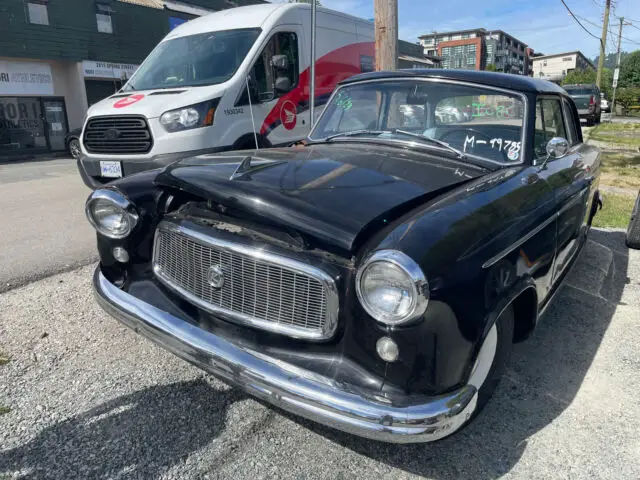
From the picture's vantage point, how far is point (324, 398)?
1.85 metres

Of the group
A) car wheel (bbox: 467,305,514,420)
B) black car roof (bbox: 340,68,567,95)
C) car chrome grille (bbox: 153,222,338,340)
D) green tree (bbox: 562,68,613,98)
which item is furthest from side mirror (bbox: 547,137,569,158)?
green tree (bbox: 562,68,613,98)

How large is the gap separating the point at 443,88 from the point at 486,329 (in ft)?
6.40

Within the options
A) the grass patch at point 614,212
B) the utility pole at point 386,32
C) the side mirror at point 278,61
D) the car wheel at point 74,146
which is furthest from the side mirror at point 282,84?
the car wheel at point 74,146

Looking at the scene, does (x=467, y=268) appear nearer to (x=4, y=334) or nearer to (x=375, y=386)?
(x=375, y=386)

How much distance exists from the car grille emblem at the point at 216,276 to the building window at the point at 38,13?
58.8 ft

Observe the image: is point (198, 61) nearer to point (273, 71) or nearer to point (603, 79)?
point (273, 71)

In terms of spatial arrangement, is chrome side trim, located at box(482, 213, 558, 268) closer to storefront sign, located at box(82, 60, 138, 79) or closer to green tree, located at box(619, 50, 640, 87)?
storefront sign, located at box(82, 60, 138, 79)

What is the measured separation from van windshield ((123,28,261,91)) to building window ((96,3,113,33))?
13142 mm

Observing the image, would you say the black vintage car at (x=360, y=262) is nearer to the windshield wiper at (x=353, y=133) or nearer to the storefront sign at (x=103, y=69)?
the windshield wiper at (x=353, y=133)

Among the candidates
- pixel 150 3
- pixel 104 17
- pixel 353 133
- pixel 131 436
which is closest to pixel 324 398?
pixel 131 436

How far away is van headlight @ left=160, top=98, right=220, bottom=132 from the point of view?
5633 mm

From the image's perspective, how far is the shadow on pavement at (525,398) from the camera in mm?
2195

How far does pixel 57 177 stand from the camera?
408 inches

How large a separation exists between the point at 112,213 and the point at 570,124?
3625 mm
